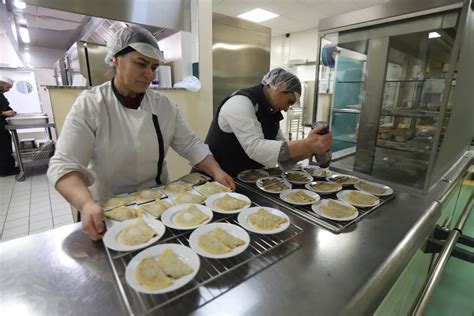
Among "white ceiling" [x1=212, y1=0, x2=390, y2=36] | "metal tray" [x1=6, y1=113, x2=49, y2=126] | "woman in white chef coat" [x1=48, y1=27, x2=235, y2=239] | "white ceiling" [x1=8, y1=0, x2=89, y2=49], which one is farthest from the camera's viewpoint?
"white ceiling" [x1=212, y1=0, x2=390, y2=36]

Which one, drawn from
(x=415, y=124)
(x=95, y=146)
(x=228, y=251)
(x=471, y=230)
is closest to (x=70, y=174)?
(x=95, y=146)

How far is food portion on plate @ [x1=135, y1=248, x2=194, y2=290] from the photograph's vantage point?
0.56 metres

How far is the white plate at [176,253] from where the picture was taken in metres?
0.54

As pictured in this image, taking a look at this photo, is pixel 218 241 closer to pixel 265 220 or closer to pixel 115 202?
pixel 265 220

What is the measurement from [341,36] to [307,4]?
4020mm

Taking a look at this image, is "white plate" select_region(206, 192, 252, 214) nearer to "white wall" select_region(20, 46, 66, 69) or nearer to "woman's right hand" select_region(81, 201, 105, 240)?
"woman's right hand" select_region(81, 201, 105, 240)

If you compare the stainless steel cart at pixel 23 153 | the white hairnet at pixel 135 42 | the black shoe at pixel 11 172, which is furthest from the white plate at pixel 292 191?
the black shoe at pixel 11 172

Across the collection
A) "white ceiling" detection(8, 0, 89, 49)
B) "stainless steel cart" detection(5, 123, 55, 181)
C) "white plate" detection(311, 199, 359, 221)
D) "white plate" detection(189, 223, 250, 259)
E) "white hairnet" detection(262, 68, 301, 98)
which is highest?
"white ceiling" detection(8, 0, 89, 49)

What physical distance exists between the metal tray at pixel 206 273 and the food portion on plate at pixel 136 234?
0.03m

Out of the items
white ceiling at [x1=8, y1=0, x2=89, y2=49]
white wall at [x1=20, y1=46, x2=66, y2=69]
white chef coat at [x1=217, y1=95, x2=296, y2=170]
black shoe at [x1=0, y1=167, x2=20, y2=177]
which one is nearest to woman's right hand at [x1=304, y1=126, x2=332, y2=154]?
white chef coat at [x1=217, y1=95, x2=296, y2=170]

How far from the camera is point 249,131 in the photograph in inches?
52.4

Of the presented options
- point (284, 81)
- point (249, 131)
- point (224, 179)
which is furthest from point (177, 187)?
point (284, 81)

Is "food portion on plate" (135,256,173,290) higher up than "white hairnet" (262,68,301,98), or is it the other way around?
"white hairnet" (262,68,301,98)

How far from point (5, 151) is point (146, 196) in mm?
4865
